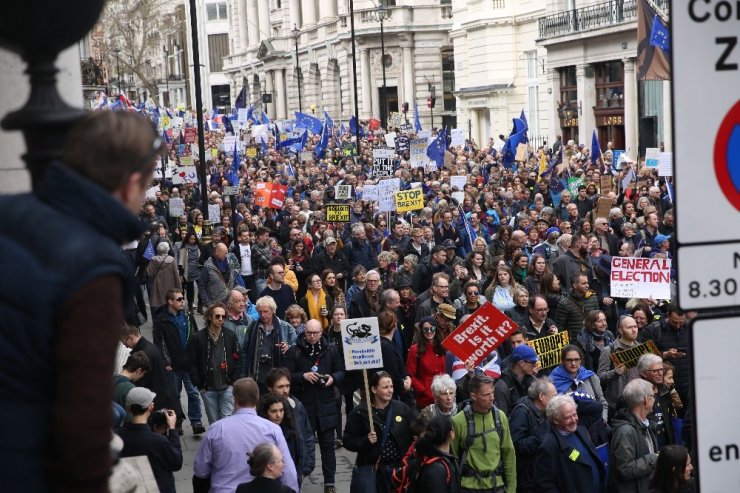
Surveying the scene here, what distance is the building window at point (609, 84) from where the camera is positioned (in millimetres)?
42625

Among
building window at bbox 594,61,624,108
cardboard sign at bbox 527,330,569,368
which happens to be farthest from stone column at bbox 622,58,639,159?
cardboard sign at bbox 527,330,569,368

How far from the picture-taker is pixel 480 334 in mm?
9883

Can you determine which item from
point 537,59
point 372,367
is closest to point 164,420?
point 372,367

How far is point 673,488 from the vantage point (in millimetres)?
6801

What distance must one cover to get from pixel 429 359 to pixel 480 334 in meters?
1.00

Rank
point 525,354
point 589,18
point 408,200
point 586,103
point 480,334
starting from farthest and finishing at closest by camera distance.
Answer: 1. point 586,103
2. point 589,18
3. point 408,200
4. point 480,334
5. point 525,354

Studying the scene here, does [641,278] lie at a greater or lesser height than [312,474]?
greater

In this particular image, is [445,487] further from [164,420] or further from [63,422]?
[63,422]

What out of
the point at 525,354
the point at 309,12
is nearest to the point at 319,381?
the point at 525,354

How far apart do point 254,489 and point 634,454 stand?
2.55 m

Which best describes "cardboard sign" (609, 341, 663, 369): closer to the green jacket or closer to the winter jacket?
the winter jacket

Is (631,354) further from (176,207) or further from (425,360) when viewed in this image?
(176,207)

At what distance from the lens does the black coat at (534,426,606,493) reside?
7793 millimetres

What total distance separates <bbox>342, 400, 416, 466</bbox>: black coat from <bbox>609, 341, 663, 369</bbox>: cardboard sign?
1.93 meters
